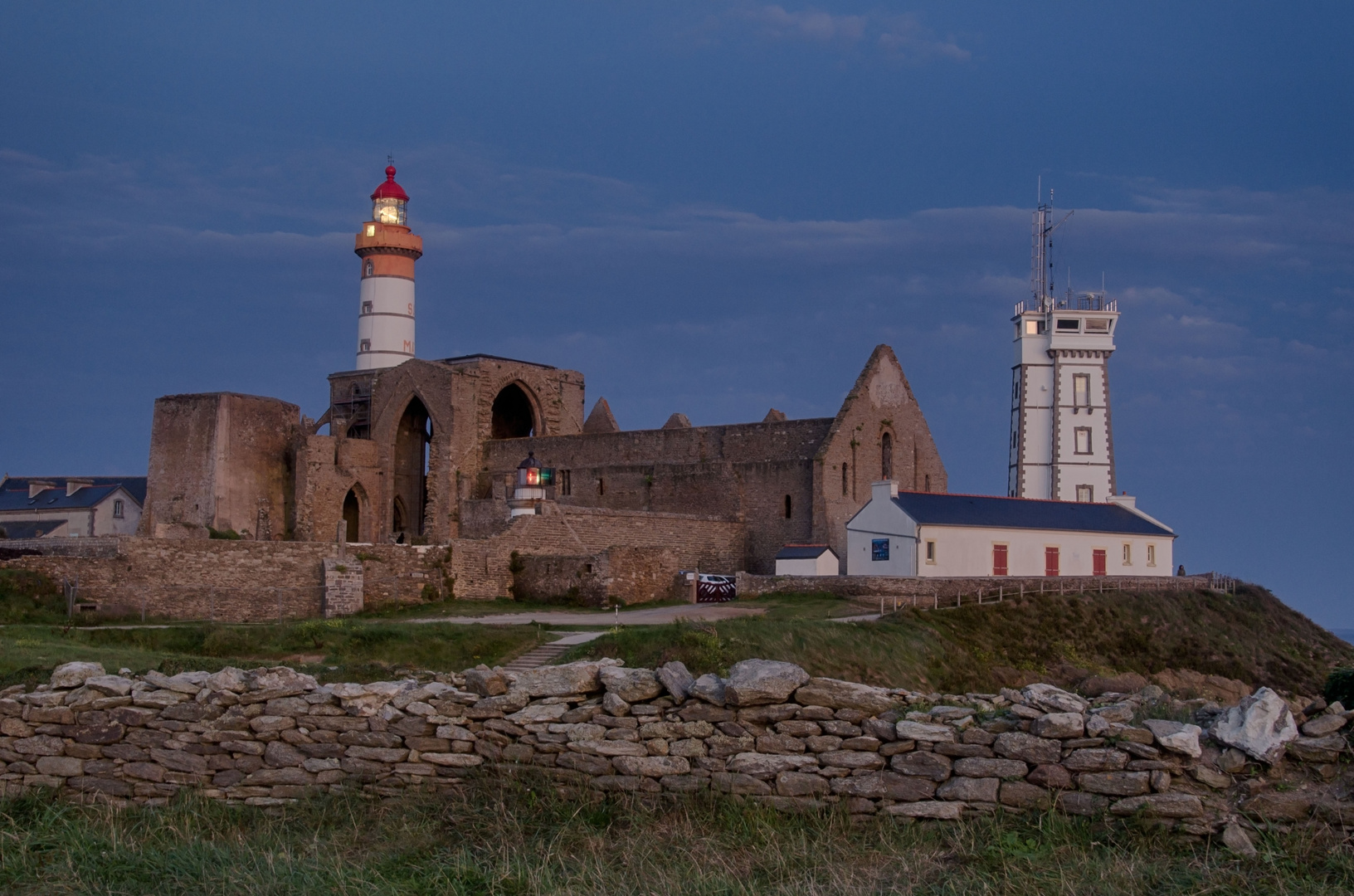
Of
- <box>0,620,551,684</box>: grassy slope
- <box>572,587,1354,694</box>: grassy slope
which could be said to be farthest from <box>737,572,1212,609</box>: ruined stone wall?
<box>0,620,551,684</box>: grassy slope

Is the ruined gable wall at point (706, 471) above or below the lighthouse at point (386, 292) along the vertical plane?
below

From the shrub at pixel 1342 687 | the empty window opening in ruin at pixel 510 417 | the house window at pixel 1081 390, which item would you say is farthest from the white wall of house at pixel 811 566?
the shrub at pixel 1342 687

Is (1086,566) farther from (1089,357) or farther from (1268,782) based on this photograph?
(1268,782)

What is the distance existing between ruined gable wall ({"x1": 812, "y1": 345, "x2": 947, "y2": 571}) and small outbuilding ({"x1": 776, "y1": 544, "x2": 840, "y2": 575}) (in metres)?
2.22

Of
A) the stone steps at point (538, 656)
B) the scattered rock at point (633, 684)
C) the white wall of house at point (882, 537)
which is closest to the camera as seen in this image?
the scattered rock at point (633, 684)

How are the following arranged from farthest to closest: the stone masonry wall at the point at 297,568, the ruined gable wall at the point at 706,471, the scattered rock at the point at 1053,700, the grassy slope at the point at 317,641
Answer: the ruined gable wall at the point at 706,471 → the stone masonry wall at the point at 297,568 → the grassy slope at the point at 317,641 → the scattered rock at the point at 1053,700

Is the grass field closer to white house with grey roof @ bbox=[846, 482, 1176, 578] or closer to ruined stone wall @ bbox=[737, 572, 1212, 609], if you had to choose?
ruined stone wall @ bbox=[737, 572, 1212, 609]

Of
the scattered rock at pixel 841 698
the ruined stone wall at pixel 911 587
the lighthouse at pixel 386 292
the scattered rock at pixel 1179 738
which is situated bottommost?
the scattered rock at pixel 1179 738

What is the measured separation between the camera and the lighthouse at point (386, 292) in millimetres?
58594

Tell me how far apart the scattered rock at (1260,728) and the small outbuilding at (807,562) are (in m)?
28.3

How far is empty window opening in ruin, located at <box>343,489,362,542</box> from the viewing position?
48938 mm

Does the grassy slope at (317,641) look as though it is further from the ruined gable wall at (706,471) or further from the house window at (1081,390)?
the house window at (1081,390)

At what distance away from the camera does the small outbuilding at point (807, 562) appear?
121 ft

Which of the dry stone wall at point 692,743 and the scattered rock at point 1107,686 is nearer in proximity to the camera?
the dry stone wall at point 692,743
